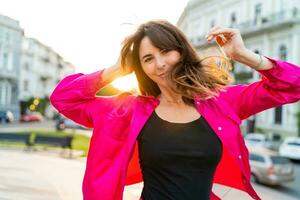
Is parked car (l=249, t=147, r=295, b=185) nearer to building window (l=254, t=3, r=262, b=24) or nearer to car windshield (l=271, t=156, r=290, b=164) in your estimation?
car windshield (l=271, t=156, r=290, b=164)

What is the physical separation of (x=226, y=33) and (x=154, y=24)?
1.15 feet

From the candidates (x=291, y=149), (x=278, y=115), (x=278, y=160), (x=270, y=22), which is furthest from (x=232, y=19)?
(x=278, y=160)

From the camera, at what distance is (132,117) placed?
6.57ft

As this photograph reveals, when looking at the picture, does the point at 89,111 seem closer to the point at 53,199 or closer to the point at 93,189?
the point at 93,189

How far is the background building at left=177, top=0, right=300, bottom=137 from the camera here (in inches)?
1211

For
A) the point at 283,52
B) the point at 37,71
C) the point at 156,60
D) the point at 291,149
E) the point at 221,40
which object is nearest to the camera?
the point at 156,60

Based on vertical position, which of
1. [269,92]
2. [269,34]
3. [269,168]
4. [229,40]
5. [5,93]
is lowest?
[5,93]

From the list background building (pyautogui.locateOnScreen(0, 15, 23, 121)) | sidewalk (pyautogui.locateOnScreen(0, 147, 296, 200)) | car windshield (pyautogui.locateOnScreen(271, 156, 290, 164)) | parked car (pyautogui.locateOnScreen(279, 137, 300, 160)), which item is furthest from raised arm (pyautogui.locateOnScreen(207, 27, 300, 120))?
background building (pyautogui.locateOnScreen(0, 15, 23, 121))

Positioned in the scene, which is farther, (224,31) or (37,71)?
(37,71)

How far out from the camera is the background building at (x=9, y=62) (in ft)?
172

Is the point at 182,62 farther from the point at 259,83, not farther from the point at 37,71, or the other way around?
the point at 37,71

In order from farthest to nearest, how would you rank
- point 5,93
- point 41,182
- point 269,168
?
point 5,93 → point 269,168 → point 41,182

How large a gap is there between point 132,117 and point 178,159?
11.9 inches

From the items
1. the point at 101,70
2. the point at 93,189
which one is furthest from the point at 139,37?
the point at 93,189
